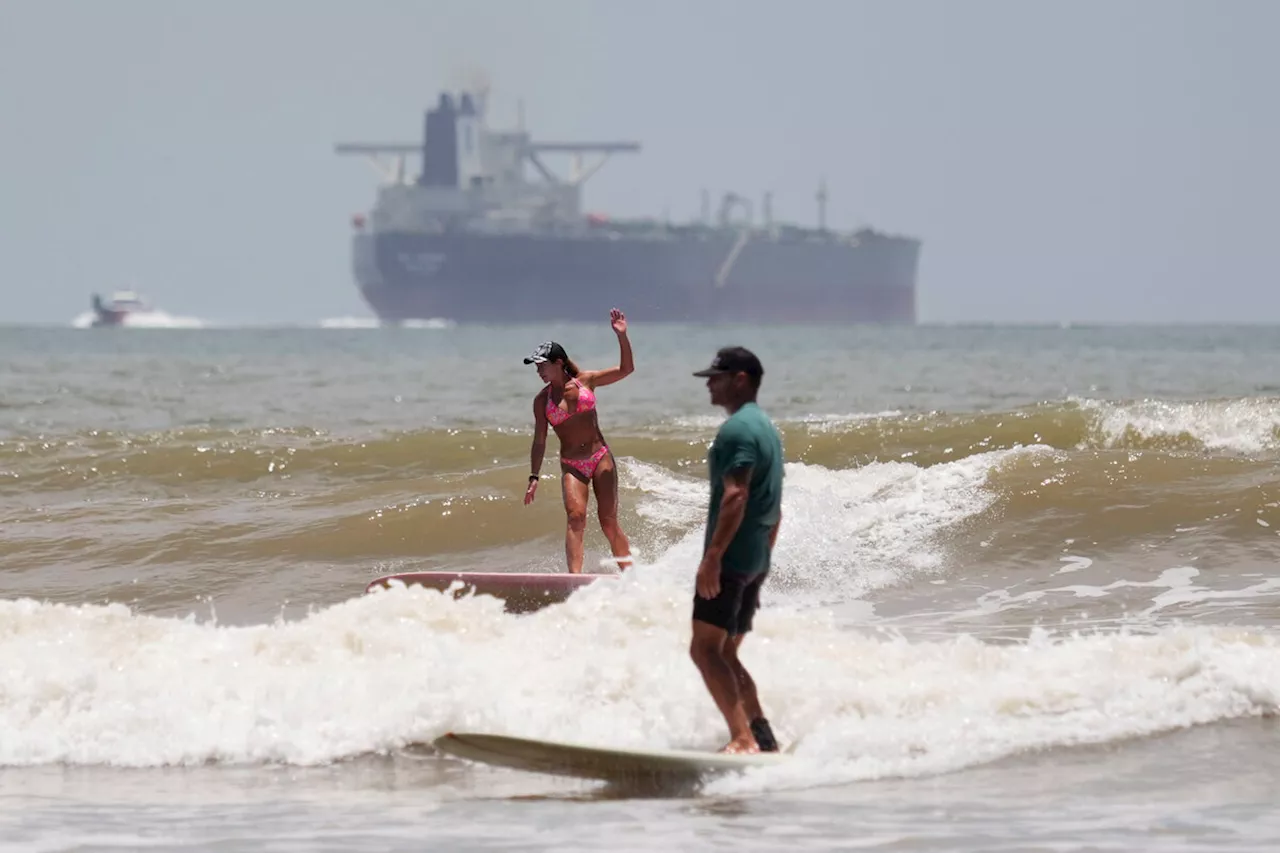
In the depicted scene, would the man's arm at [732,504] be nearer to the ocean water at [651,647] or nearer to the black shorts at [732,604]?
the black shorts at [732,604]

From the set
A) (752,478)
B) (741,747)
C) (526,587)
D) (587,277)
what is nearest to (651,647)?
(526,587)

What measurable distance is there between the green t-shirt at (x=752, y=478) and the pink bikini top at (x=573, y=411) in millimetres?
3888

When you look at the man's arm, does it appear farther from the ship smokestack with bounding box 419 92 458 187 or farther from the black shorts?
the ship smokestack with bounding box 419 92 458 187

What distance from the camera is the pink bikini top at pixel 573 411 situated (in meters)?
10.4

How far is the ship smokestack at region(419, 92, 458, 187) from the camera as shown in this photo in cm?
16825

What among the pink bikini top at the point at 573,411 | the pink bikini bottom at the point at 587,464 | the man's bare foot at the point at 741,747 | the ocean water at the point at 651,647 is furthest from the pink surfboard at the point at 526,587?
the man's bare foot at the point at 741,747

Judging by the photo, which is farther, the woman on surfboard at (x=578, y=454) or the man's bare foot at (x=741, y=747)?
the woman on surfboard at (x=578, y=454)

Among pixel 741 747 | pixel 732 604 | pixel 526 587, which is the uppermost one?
pixel 732 604

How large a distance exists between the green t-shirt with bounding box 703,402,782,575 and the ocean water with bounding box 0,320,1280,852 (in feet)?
2.89

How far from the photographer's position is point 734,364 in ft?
21.3

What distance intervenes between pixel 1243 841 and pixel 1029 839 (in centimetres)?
71

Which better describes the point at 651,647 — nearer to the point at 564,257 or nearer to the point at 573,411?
the point at 573,411

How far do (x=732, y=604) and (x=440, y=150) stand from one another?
166m

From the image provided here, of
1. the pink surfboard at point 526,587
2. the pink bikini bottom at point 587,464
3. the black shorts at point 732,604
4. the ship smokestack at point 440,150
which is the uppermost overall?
the ship smokestack at point 440,150
